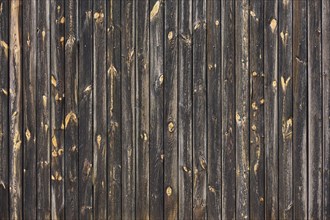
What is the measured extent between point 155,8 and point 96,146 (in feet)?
3.08

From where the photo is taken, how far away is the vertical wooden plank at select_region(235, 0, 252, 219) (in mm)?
3158

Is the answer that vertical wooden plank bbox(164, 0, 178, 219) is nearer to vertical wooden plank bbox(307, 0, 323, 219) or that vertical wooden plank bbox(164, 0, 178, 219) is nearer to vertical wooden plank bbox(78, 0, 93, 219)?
vertical wooden plank bbox(78, 0, 93, 219)

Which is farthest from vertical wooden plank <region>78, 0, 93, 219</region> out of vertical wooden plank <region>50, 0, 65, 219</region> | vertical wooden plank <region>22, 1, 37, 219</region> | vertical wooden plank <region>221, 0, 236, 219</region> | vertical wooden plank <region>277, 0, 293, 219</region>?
vertical wooden plank <region>277, 0, 293, 219</region>

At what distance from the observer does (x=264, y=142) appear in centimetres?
316

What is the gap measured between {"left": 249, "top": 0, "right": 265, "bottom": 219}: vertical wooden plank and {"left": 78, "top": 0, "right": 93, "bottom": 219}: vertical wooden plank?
1003 millimetres

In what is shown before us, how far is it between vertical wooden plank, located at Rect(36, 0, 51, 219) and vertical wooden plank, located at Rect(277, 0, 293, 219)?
4.78ft

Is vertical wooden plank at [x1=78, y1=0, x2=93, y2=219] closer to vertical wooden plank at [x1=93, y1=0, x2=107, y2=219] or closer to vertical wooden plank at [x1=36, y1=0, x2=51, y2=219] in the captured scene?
vertical wooden plank at [x1=93, y1=0, x2=107, y2=219]

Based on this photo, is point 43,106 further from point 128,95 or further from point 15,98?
point 128,95

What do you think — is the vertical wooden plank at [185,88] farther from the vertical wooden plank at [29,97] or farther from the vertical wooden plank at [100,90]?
the vertical wooden plank at [29,97]

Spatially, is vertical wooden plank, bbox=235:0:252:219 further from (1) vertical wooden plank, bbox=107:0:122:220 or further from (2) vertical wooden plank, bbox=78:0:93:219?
(2) vertical wooden plank, bbox=78:0:93:219

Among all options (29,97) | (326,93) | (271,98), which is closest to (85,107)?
(29,97)

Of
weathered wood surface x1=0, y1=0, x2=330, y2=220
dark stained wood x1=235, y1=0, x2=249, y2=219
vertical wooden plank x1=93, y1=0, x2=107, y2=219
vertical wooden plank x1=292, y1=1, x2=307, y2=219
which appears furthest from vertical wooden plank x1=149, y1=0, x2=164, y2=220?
vertical wooden plank x1=292, y1=1, x2=307, y2=219

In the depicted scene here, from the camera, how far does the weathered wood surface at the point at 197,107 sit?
316cm

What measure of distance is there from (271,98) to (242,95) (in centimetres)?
18
